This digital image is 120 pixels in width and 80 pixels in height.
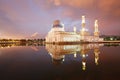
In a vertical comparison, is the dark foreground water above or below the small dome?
below

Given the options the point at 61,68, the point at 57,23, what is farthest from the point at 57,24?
the point at 61,68

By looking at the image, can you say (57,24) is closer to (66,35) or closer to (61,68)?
(66,35)

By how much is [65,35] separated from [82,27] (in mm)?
12359

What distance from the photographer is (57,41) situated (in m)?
106

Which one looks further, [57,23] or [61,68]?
[57,23]

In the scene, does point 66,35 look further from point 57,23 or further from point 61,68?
point 61,68

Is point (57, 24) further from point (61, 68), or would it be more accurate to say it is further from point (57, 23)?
point (61, 68)

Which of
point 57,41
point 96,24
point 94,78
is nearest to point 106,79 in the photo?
point 94,78

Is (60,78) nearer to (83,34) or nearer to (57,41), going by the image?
(57,41)

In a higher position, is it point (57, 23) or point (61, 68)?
point (57, 23)

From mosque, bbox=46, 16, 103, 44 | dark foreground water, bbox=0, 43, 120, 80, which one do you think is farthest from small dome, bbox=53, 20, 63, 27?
dark foreground water, bbox=0, 43, 120, 80

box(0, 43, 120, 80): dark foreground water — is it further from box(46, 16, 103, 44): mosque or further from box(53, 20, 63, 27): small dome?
box(53, 20, 63, 27): small dome

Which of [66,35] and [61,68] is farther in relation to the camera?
[66,35]

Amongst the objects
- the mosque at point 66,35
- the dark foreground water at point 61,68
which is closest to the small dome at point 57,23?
the mosque at point 66,35
